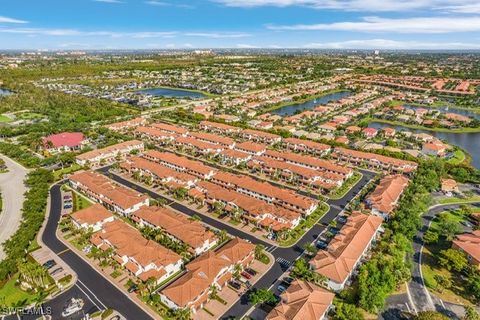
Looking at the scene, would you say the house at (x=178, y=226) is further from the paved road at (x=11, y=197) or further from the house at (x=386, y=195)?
the house at (x=386, y=195)

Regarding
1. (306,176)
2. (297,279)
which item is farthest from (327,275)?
(306,176)

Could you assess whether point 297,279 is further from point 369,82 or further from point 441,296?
point 369,82

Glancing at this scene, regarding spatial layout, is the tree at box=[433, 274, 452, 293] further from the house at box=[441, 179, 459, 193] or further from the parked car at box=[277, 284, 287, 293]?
the house at box=[441, 179, 459, 193]

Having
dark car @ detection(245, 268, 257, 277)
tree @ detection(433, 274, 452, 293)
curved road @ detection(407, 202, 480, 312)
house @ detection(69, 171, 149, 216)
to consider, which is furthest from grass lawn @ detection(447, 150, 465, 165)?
house @ detection(69, 171, 149, 216)

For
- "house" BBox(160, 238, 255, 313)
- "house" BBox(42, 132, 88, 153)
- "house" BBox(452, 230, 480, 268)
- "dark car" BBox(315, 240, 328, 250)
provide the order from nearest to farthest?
"house" BBox(160, 238, 255, 313), "house" BBox(452, 230, 480, 268), "dark car" BBox(315, 240, 328, 250), "house" BBox(42, 132, 88, 153)

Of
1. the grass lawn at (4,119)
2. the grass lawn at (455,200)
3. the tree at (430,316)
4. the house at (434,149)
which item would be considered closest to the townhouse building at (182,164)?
the tree at (430,316)

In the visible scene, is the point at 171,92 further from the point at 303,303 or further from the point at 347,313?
the point at 347,313
